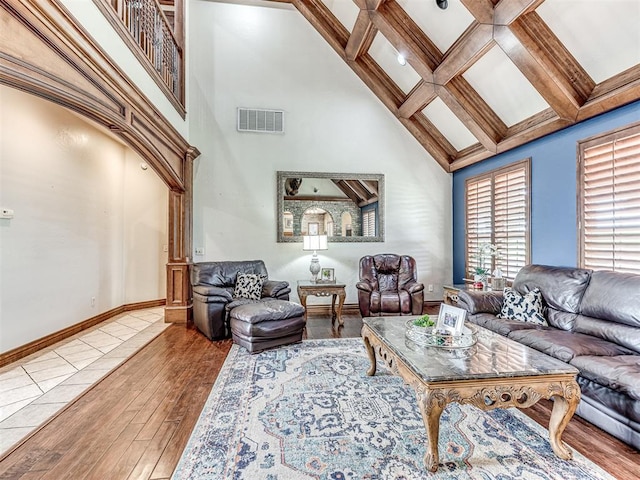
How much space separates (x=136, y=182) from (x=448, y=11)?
17.4 feet

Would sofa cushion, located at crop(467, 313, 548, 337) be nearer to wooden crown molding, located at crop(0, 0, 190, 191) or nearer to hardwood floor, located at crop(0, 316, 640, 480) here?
hardwood floor, located at crop(0, 316, 640, 480)

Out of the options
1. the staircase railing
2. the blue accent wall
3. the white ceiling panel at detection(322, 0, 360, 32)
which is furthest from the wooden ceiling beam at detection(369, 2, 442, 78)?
the staircase railing

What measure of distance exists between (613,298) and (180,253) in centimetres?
510

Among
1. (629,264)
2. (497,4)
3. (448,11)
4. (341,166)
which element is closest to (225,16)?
(341,166)

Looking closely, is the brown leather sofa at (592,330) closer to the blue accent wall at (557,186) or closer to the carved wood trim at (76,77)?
the blue accent wall at (557,186)

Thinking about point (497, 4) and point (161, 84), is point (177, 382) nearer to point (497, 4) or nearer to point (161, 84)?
point (161, 84)

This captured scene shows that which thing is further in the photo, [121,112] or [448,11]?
[448,11]

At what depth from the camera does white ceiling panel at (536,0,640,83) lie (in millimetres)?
2727

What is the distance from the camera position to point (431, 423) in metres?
1.69

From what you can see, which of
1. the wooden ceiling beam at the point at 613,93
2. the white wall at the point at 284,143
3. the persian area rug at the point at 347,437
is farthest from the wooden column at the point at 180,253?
the wooden ceiling beam at the point at 613,93

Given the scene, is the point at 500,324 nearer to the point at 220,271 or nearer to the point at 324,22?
the point at 220,271

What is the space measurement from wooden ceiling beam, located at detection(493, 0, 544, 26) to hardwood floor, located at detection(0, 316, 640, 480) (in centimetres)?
337

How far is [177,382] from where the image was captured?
2.78 meters

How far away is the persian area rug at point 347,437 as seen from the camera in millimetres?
1688
